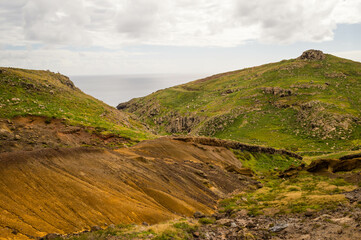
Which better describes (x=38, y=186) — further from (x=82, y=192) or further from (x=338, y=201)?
(x=338, y=201)

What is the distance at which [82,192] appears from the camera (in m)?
21.4

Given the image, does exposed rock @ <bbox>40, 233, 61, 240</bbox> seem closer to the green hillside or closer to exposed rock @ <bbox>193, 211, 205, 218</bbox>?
exposed rock @ <bbox>193, 211, 205, 218</bbox>

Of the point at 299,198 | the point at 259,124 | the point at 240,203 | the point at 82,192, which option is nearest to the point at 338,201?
the point at 299,198

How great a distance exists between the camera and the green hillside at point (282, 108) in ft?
265

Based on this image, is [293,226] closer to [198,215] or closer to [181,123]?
[198,215]

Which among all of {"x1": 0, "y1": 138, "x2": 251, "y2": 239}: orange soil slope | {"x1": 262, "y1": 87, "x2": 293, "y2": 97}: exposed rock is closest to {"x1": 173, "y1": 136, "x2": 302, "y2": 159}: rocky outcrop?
{"x1": 0, "y1": 138, "x2": 251, "y2": 239}: orange soil slope

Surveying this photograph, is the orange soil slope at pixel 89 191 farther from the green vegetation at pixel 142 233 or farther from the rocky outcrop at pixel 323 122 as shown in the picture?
the rocky outcrop at pixel 323 122

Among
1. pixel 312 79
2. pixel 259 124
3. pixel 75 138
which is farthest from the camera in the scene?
pixel 312 79

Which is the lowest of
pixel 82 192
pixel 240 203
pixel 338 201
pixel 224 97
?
pixel 240 203

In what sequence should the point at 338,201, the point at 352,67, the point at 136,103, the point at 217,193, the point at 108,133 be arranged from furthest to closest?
the point at 136,103 < the point at 352,67 < the point at 108,133 < the point at 217,193 < the point at 338,201

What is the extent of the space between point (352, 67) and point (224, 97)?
2664 inches

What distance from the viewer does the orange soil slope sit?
17.7m

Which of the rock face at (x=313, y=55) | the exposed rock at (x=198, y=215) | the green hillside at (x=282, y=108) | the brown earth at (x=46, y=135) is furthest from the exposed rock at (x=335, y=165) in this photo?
the rock face at (x=313, y=55)

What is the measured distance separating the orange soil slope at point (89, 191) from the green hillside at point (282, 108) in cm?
5709
